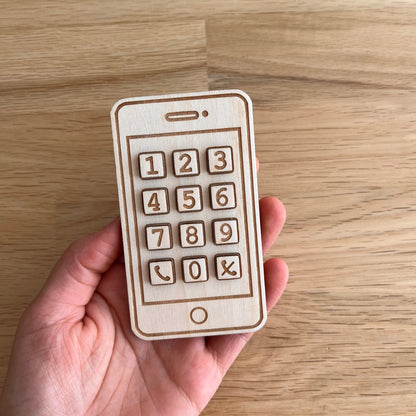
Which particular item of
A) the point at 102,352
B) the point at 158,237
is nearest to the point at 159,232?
the point at 158,237

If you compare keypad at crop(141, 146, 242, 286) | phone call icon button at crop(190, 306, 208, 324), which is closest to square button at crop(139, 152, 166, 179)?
keypad at crop(141, 146, 242, 286)

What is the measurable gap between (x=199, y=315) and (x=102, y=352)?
8 centimetres

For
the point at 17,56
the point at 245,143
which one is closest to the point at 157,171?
the point at 245,143

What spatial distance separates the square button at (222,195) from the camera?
45cm

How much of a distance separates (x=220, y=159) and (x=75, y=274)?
15cm

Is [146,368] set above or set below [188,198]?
below

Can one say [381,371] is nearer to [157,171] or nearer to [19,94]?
[157,171]

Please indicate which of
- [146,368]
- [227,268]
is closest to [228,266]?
[227,268]

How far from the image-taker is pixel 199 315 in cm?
46

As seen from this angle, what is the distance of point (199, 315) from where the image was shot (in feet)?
1.50

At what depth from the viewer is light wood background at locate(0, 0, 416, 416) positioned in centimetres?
50

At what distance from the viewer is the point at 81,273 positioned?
443 mm

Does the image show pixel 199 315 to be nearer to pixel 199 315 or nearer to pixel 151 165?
pixel 199 315

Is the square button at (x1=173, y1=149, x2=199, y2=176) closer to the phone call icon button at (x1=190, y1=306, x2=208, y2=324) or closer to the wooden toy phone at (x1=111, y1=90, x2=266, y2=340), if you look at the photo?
the wooden toy phone at (x1=111, y1=90, x2=266, y2=340)
